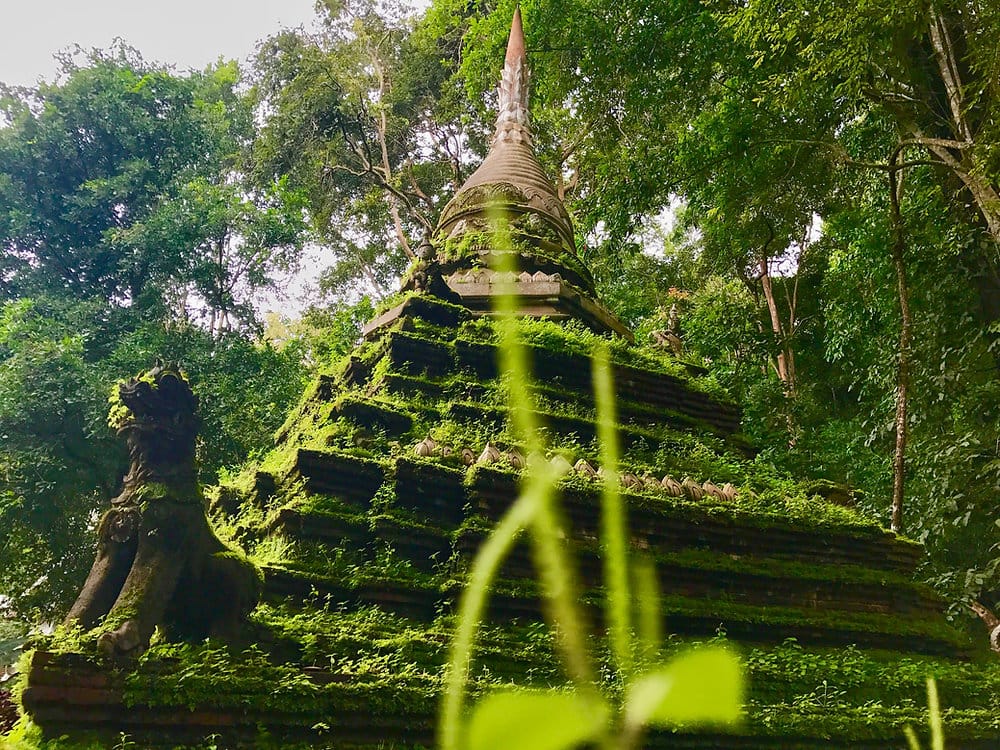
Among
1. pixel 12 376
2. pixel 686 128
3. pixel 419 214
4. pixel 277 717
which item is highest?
pixel 419 214

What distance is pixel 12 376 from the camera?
8.07 meters

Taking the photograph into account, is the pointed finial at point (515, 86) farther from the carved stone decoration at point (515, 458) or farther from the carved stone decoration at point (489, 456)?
the carved stone decoration at point (489, 456)

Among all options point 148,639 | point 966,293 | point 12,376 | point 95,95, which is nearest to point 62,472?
point 12,376

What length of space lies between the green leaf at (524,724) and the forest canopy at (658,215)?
572cm

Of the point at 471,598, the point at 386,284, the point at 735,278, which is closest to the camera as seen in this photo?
the point at 471,598

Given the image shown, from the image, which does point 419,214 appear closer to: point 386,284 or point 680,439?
point 386,284

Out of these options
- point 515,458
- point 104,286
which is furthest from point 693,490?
point 104,286

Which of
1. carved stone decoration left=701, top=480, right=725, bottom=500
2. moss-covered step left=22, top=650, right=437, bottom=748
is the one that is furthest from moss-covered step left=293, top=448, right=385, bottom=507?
carved stone decoration left=701, top=480, right=725, bottom=500

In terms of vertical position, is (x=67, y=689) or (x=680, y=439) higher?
(x=680, y=439)

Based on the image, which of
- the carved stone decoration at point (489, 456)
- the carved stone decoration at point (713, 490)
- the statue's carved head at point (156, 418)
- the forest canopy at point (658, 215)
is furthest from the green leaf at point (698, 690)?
the forest canopy at point (658, 215)

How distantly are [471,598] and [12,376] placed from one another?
926cm

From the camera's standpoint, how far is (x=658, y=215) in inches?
404

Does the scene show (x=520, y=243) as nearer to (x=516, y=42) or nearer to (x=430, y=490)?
(x=430, y=490)

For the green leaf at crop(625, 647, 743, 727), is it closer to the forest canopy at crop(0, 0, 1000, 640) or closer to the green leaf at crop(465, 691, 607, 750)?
the green leaf at crop(465, 691, 607, 750)
